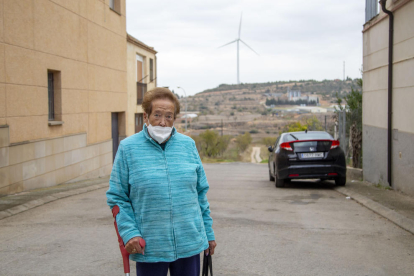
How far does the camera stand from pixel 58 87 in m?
14.7

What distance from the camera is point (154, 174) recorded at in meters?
3.14

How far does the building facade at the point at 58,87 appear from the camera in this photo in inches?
448

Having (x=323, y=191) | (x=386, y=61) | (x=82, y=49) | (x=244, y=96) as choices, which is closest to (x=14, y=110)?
(x=82, y=49)

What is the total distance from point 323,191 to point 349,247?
6444 millimetres

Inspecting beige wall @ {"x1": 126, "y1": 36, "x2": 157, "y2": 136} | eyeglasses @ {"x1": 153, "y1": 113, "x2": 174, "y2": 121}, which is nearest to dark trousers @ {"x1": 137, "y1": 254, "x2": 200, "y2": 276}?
eyeglasses @ {"x1": 153, "y1": 113, "x2": 174, "y2": 121}

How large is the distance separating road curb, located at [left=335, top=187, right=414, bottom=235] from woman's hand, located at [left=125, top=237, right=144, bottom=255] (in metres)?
5.20

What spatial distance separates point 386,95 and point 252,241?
296 inches

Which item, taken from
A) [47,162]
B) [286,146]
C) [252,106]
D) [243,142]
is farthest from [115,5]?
[252,106]

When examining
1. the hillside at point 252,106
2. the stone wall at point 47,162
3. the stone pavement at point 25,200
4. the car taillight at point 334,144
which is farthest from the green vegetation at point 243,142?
the stone pavement at point 25,200

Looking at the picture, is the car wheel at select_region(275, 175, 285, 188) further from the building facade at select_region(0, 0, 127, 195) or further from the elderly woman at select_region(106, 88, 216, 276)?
the elderly woman at select_region(106, 88, 216, 276)

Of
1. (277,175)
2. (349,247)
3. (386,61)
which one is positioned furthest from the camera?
(277,175)

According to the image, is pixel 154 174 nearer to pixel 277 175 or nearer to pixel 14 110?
pixel 14 110

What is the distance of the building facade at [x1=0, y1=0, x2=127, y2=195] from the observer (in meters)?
11.4

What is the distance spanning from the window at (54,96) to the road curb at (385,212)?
28.0ft
